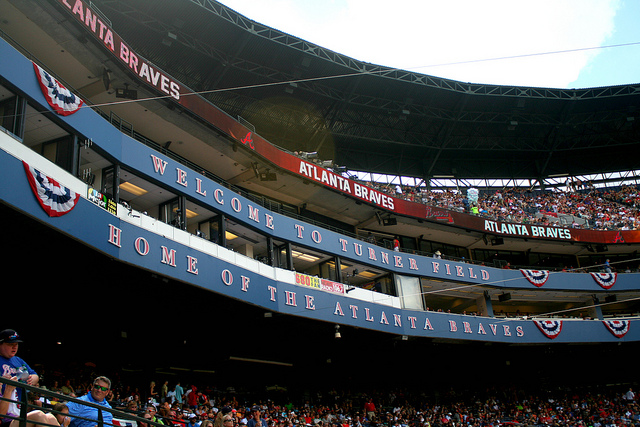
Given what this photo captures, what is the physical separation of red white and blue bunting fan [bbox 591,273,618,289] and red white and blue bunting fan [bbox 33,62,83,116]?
115 feet

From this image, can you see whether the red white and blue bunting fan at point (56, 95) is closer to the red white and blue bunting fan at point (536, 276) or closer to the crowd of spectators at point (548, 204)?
the crowd of spectators at point (548, 204)

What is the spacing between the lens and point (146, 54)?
30453 millimetres

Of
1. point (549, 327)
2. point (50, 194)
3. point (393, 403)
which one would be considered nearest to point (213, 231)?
point (50, 194)

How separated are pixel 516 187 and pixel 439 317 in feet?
73.7

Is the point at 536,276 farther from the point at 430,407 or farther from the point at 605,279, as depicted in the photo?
the point at 430,407

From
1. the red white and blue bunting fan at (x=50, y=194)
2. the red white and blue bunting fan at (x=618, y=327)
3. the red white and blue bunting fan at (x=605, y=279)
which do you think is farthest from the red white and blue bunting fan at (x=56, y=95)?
the red white and blue bunting fan at (x=605, y=279)

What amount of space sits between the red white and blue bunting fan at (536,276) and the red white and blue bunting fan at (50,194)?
30329 millimetres

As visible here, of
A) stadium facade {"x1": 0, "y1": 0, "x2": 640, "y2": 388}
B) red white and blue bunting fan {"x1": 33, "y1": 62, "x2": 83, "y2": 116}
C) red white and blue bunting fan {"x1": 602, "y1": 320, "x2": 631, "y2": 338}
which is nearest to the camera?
red white and blue bunting fan {"x1": 33, "y1": 62, "x2": 83, "y2": 116}

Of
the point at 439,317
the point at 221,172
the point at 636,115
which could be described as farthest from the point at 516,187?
the point at 221,172

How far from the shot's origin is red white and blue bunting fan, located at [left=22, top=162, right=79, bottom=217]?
46.5 feet

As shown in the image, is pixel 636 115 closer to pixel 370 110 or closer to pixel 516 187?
pixel 516 187

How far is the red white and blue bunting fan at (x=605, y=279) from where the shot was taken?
130 ft

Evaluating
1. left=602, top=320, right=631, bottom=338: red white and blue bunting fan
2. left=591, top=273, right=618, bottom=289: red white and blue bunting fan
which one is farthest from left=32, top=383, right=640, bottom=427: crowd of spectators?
left=591, top=273, right=618, bottom=289: red white and blue bunting fan

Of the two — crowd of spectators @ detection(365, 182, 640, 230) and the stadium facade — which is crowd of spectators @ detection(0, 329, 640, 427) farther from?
crowd of spectators @ detection(365, 182, 640, 230)
